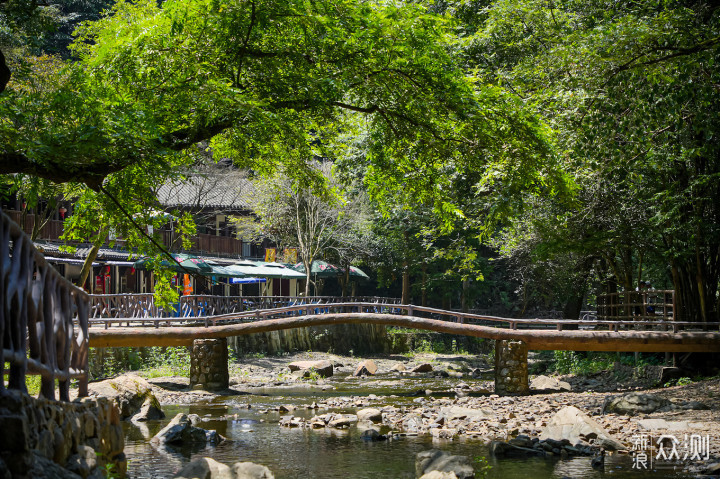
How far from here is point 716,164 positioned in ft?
50.2

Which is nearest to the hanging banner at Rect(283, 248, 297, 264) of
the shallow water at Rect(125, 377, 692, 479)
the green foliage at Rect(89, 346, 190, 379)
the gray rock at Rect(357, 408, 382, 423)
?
the green foliage at Rect(89, 346, 190, 379)

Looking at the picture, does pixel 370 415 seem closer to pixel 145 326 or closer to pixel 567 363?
pixel 145 326

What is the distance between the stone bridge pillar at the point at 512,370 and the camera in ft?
61.2

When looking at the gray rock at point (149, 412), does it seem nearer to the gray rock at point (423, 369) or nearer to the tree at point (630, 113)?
the tree at point (630, 113)

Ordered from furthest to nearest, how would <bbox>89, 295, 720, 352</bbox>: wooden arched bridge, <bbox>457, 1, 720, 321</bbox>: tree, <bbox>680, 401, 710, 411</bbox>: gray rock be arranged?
<bbox>89, 295, 720, 352</bbox>: wooden arched bridge → <bbox>680, 401, 710, 411</bbox>: gray rock → <bbox>457, 1, 720, 321</bbox>: tree

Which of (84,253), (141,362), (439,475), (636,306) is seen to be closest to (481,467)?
(439,475)

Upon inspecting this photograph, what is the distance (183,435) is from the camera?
1257cm

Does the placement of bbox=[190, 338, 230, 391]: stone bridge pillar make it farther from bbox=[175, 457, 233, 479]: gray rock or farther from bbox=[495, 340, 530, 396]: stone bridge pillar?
bbox=[175, 457, 233, 479]: gray rock

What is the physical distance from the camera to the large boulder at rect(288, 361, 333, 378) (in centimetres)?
2406

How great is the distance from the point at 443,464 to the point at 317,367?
15.2 meters

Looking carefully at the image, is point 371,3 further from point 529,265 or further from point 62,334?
point 529,265

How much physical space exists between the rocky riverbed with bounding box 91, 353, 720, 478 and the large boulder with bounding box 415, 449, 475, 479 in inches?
95.4

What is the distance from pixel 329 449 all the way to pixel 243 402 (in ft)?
21.6

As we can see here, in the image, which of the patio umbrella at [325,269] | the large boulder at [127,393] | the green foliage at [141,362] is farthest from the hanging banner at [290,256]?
the large boulder at [127,393]
